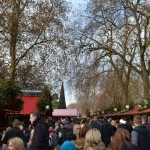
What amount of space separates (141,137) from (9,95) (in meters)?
19.2

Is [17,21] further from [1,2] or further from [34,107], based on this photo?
[34,107]

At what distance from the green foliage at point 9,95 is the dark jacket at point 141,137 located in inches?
631

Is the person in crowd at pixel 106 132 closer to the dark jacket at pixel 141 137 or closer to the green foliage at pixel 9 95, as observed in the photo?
the dark jacket at pixel 141 137

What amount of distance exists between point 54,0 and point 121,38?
23.6 feet

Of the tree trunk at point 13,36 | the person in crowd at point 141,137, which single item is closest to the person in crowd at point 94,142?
the person in crowd at point 141,137

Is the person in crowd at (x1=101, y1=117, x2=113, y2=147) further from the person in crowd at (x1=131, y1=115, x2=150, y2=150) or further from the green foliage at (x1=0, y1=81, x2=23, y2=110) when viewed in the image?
the green foliage at (x1=0, y1=81, x2=23, y2=110)

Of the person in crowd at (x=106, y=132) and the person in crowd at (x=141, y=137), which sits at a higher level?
the person in crowd at (x=106, y=132)

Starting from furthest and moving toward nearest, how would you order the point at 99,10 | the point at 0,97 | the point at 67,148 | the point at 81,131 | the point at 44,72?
the point at 44,72, the point at 99,10, the point at 0,97, the point at 81,131, the point at 67,148

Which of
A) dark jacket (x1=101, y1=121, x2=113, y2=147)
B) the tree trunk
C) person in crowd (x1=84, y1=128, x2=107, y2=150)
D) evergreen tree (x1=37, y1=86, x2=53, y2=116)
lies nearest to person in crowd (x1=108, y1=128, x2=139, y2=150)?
person in crowd (x1=84, y1=128, x2=107, y2=150)

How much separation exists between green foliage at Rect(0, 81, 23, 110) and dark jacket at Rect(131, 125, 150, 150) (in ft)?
52.6

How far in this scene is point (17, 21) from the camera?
115 feet

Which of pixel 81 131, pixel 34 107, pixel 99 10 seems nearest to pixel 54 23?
pixel 99 10

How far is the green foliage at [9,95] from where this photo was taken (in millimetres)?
24500

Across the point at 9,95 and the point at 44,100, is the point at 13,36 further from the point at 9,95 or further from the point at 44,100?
the point at 9,95
